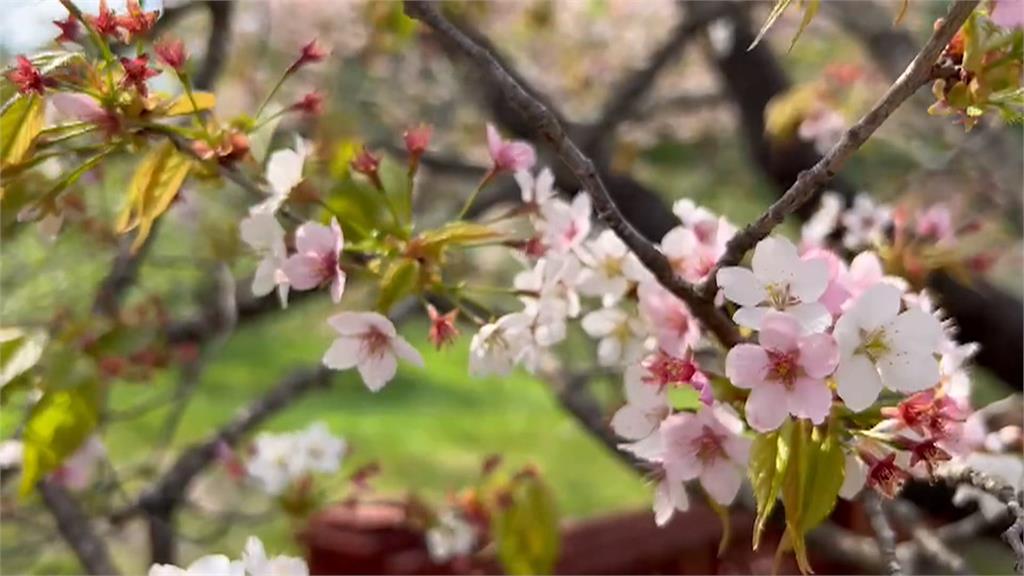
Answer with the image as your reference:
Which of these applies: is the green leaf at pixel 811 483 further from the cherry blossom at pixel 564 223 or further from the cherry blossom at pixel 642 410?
the cherry blossom at pixel 564 223

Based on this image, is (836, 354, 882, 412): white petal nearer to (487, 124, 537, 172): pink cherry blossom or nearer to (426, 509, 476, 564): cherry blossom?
(487, 124, 537, 172): pink cherry blossom

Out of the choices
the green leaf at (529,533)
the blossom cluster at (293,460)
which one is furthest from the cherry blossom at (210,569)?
the blossom cluster at (293,460)

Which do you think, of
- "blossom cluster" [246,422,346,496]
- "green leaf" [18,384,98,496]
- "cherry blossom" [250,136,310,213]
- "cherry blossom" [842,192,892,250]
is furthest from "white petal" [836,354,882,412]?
"blossom cluster" [246,422,346,496]

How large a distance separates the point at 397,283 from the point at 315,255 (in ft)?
0.17

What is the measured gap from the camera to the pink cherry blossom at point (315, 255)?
73cm

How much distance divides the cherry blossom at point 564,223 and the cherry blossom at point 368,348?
151 mm

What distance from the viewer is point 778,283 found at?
24.1 inches

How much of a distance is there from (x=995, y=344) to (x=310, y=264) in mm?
1327

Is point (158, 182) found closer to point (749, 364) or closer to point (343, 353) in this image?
point (343, 353)

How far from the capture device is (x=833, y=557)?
1406 mm

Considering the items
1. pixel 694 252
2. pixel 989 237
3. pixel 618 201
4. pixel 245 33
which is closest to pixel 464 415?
pixel 245 33

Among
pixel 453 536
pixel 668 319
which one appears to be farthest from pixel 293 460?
pixel 668 319

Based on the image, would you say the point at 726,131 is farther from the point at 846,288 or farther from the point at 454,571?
the point at 846,288

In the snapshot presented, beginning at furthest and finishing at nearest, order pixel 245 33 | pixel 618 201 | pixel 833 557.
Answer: pixel 245 33, pixel 618 201, pixel 833 557
